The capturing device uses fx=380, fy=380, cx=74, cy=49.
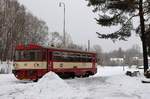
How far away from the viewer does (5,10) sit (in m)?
81.6

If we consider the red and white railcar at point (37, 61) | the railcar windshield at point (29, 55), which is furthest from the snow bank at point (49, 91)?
the railcar windshield at point (29, 55)

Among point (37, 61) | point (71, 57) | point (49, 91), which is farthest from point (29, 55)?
point (49, 91)

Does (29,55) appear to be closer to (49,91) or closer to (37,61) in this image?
(37,61)

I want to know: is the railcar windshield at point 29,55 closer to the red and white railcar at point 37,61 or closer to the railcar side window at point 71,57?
the red and white railcar at point 37,61

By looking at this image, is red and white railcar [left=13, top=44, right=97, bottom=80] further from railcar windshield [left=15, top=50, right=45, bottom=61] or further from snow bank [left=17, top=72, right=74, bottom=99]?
snow bank [left=17, top=72, right=74, bottom=99]

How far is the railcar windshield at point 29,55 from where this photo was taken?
99.3 ft

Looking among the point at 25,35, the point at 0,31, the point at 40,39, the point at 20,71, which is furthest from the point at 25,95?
the point at 40,39

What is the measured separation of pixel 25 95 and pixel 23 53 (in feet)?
45.7

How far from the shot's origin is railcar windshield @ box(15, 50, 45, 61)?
3028 cm

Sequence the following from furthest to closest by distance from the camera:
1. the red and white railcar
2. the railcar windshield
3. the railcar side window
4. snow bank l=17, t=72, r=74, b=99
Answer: the railcar side window < the railcar windshield < the red and white railcar < snow bank l=17, t=72, r=74, b=99

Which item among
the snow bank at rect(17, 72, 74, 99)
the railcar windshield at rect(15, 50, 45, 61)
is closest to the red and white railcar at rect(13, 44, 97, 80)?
the railcar windshield at rect(15, 50, 45, 61)

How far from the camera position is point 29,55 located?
30.6 m

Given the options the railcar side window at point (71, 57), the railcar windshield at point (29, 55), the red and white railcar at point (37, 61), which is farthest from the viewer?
the railcar side window at point (71, 57)

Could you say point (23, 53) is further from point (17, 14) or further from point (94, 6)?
point (17, 14)
